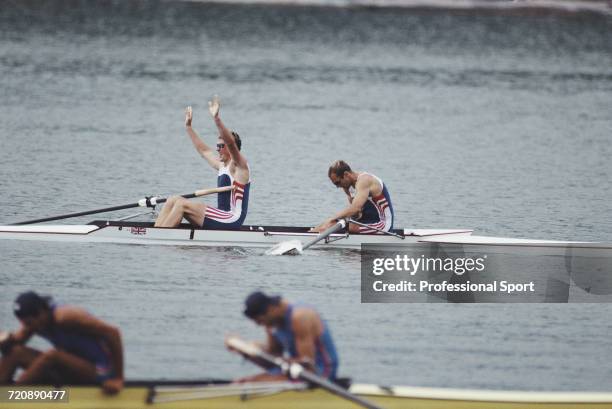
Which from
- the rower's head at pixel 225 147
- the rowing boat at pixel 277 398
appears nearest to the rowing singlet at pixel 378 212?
the rower's head at pixel 225 147

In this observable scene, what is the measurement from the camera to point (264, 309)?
44.7ft

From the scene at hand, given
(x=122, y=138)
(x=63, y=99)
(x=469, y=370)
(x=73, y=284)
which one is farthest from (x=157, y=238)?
(x=63, y=99)

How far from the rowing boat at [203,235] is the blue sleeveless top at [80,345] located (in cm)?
759

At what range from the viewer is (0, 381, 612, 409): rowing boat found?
45.4 feet

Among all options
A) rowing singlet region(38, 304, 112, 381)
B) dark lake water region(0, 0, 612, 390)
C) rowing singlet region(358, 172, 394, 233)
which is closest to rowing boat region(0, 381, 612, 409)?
rowing singlet region(38, 304, 112, 381)

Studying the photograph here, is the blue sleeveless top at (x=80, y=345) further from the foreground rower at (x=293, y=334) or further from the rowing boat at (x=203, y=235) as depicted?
the rowing boat at (x=203, y=235)

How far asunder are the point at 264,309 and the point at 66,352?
2.13 metres

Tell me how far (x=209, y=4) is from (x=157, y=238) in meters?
59.8

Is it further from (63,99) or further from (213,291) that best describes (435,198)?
(63,99)

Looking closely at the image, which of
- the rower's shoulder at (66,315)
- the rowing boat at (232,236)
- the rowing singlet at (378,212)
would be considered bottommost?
the rower's shoulder at (66,315)

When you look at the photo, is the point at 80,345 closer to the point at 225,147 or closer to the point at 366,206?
the point at 225,147

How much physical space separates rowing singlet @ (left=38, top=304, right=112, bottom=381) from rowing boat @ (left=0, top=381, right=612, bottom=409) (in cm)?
26

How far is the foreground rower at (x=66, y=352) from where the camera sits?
45.1 feet

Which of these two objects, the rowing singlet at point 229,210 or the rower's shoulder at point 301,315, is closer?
the rower's shoulder at point 301,315
